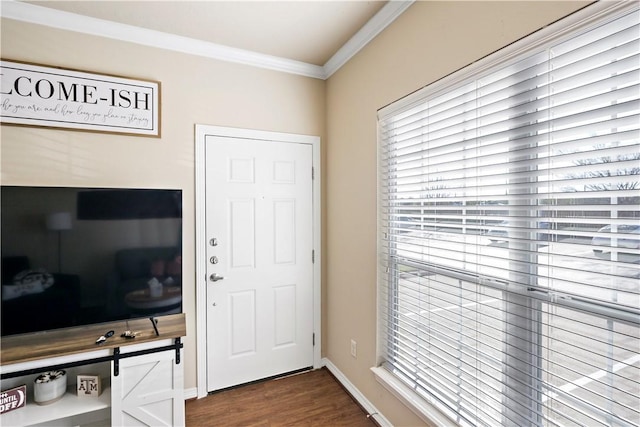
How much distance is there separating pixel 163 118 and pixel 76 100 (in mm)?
524

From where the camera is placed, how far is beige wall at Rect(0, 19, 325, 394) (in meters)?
1.97

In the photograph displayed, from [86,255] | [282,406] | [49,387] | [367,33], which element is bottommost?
[282,406]

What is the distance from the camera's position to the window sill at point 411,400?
154 cm

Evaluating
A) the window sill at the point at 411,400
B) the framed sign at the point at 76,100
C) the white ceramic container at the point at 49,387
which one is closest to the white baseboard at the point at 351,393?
the window sill at the point at 411,400

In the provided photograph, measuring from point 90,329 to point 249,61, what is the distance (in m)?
2.22

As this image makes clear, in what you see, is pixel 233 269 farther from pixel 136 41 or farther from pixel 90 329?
pixel 136 41

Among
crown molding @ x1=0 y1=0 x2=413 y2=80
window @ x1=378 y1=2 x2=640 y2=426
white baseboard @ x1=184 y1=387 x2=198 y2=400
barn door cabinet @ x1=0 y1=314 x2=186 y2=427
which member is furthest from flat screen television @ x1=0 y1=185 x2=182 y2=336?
window @ x1=378 y1=2 x2=640 y2=426

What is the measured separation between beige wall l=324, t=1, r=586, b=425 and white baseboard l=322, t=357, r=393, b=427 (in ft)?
0.15

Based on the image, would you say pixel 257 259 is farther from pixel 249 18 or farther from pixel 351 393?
pixel 249 18

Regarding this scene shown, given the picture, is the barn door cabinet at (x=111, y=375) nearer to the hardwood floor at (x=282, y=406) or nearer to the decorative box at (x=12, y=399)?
the decorative box at (x=12, y=399)

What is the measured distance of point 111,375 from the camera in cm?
171

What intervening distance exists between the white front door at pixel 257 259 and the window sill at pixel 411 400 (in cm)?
93

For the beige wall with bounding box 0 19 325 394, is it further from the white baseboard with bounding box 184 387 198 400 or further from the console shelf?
the console shelf

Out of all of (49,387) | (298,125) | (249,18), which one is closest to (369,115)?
(298,125)
